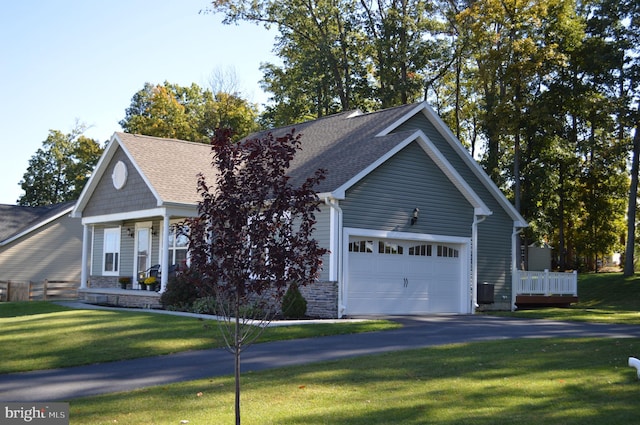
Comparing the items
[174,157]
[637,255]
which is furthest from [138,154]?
[637,255]

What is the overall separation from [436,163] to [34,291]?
68.1 feet

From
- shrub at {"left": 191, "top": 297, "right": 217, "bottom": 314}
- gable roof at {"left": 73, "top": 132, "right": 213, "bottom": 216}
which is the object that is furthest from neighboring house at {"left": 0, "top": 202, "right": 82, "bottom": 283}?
shrub at {"left": 191, "top": 297, "right": 217, "bottom": 314}

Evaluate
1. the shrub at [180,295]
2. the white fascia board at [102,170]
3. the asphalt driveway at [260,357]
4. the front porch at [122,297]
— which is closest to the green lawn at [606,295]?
the asphalt driveway at [260,357]

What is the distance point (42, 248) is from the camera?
1487 inches

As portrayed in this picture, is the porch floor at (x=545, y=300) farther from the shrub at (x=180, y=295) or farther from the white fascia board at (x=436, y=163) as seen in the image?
the shrub at (x=180, y=295)

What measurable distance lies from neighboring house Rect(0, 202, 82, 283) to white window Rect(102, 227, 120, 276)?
27.3 feet

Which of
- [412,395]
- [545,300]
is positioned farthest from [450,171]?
[412,395]

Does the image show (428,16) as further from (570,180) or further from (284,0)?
(570,180)

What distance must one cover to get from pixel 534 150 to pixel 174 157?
24.1m

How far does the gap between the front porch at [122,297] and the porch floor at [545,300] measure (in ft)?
43.6

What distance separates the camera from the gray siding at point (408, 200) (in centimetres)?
2109

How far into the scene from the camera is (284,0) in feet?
144

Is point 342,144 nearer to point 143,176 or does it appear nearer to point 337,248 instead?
point 337,248

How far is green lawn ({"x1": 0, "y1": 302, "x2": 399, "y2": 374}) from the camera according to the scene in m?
13.9
